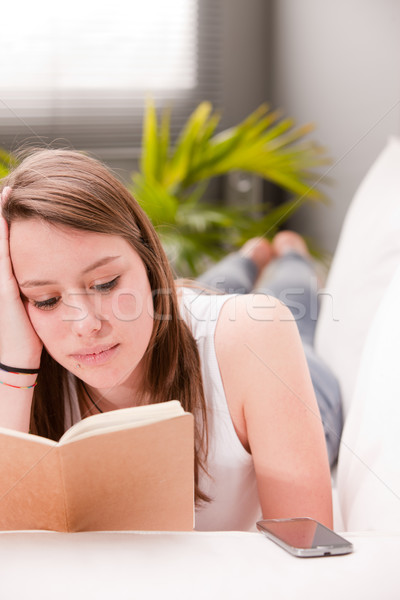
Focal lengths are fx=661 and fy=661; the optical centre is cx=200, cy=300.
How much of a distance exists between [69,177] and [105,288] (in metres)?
0.16

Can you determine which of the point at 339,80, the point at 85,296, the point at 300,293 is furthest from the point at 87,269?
the point at 339,80

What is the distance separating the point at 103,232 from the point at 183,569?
453 millimetres

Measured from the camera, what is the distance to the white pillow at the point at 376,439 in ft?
2.68

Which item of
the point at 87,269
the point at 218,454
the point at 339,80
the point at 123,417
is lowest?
the point at 218,454

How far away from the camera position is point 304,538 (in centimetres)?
67

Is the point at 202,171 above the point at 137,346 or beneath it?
above

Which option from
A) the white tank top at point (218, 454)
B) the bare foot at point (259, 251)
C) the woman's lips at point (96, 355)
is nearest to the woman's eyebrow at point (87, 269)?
the woman's lips at point (96, 355)

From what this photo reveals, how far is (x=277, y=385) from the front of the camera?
0.96m

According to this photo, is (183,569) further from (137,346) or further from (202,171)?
(202,171)

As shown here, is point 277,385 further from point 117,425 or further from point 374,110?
point 374,110

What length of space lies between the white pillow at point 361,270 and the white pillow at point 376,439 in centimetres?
23

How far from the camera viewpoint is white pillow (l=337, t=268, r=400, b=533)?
2.68 ft

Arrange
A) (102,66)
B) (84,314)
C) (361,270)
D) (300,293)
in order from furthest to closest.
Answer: (102,66) → (300,293) → (361,270) → (84,314)

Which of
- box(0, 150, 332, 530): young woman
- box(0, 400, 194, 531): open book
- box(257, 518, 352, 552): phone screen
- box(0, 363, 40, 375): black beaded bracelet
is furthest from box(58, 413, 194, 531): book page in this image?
box(0, 363, 40, 375): black beaded bracelet
